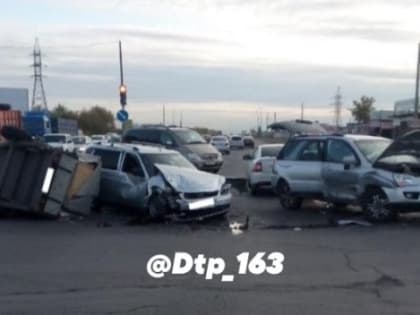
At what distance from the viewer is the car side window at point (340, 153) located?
17453 mm

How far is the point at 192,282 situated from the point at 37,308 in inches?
79.2

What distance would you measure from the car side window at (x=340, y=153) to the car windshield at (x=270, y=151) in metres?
5.90

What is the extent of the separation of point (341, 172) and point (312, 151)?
1411 millimetres

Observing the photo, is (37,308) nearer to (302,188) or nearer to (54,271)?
(54,271)

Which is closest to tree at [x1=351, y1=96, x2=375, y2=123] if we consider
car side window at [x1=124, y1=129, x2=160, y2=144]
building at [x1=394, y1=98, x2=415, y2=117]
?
building at [x1=394, y1=98, x2=415, y2=117]

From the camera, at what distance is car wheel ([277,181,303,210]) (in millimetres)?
19266

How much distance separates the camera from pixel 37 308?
328 inches

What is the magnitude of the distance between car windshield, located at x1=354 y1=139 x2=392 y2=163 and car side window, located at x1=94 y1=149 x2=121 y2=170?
5.42 metres

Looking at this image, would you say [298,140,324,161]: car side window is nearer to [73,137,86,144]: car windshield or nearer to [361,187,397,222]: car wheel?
[361,187,397,222]: car wheel

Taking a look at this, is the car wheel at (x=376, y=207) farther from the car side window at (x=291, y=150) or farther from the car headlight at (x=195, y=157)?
the car headlight at (x=195, y=157)

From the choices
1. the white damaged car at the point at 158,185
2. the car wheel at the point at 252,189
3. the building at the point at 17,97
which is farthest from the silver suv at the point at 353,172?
the building at the point at 17,97

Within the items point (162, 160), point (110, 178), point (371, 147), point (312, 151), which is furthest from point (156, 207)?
point (371, 147)

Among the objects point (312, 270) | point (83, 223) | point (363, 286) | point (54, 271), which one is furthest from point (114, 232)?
point (363, 286)

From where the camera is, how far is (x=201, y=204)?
16.6 m
